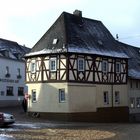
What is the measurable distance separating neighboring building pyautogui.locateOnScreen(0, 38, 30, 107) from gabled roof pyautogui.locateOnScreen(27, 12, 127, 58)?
631 inches

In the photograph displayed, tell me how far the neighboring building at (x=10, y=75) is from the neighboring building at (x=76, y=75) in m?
15.5

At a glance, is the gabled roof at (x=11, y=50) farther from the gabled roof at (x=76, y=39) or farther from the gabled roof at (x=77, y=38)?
the gabled roof at (x=76, y=39)

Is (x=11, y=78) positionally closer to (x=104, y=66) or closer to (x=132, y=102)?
(x=132, y=102)

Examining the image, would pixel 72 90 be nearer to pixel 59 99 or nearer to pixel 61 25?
pixel 59 99

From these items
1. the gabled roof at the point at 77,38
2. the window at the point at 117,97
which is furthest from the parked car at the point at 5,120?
the window at the point at 117,97

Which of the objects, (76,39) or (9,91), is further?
(9,91)

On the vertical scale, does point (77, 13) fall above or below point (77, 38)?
above

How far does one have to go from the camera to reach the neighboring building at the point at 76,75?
44.1 metres

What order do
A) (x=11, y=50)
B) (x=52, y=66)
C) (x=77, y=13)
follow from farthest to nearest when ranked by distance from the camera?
(x=11, y=50) → (x=77, y=13) → (x=52, y=66)

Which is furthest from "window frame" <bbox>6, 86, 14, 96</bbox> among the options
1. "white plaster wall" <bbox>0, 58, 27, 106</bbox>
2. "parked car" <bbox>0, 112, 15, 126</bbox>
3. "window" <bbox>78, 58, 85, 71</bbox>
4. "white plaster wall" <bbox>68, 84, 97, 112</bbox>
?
"parked car" <bbox>0, 112, 15, 126</bbox>

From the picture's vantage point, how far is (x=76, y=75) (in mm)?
44562

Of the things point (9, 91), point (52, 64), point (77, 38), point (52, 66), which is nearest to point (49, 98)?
point (52, 66)

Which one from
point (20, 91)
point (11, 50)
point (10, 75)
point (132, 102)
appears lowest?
point (132, 102)

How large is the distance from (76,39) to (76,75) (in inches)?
172
